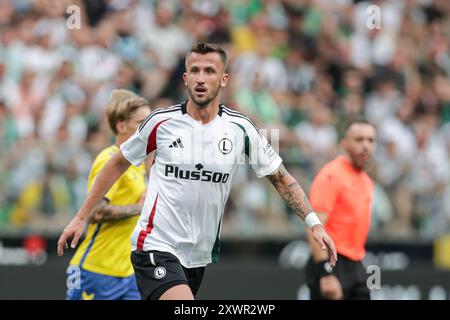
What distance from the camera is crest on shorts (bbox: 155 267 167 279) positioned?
7465 millimetres

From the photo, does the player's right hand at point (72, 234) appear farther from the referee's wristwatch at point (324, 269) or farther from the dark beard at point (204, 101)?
the referee's wristwatch at point (324, 269)

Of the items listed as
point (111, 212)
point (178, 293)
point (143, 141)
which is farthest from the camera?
point (111, 212)

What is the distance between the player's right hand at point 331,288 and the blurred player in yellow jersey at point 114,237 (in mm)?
1867

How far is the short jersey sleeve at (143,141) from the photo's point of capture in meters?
7.65

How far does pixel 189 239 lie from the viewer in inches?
301

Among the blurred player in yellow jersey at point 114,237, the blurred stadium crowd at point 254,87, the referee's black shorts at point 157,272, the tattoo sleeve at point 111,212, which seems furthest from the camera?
the blurred stadium crowd at point 254,87

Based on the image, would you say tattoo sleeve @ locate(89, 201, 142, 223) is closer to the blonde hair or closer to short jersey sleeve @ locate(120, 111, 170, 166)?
the blonde hair

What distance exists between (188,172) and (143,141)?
1.43 ft

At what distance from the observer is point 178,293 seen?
730 centimetres

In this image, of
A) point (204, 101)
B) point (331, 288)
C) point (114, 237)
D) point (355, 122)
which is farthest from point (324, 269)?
point (204, 101)

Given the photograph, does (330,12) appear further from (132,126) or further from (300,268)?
(132,126)

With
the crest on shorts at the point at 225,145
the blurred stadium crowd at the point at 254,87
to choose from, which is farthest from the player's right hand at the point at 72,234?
the blurred stadium crowd at the point at 254,87

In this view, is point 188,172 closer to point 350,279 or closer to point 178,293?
point 178,293

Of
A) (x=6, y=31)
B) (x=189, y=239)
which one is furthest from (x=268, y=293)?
(x=189, y=239)
